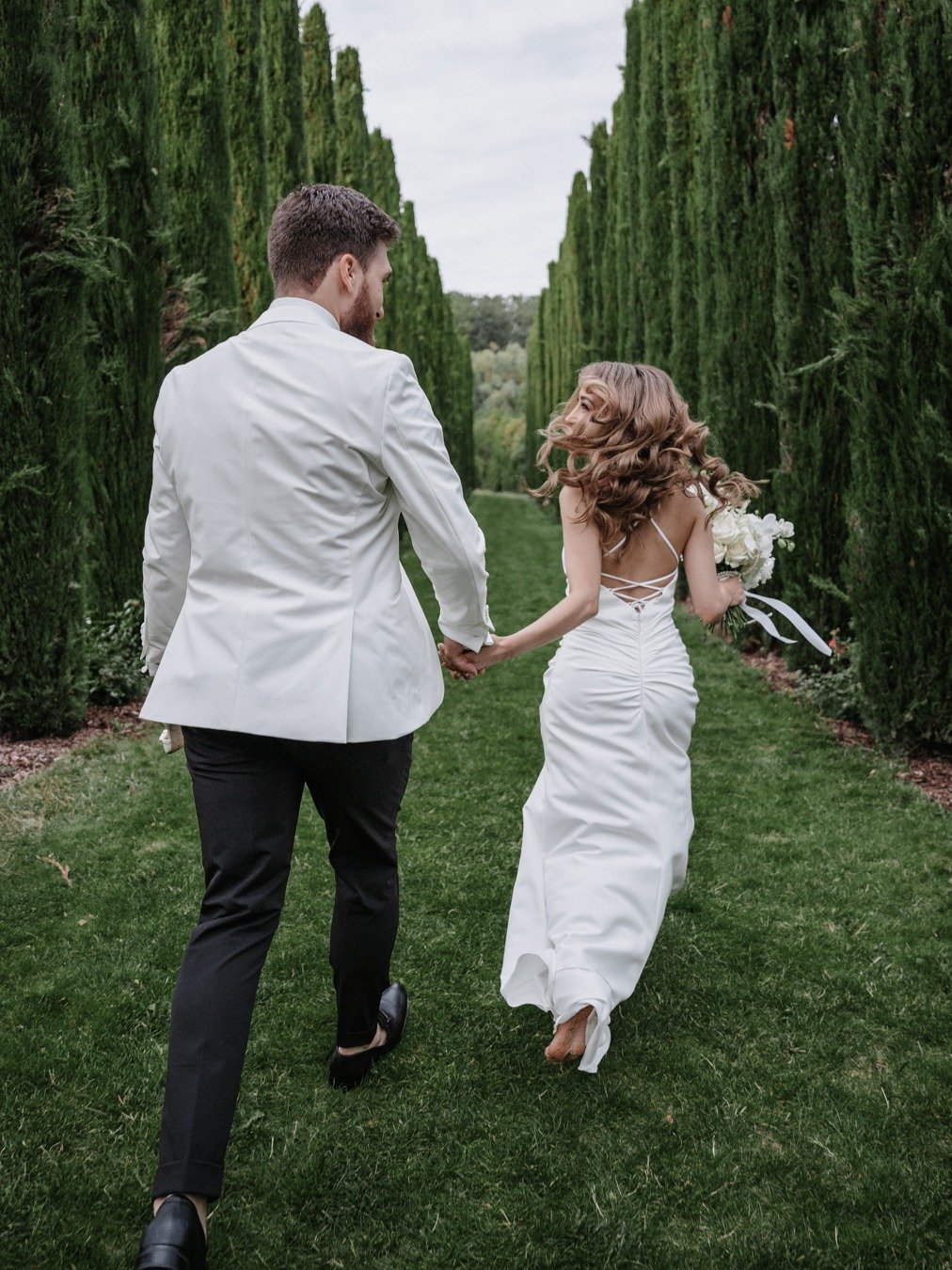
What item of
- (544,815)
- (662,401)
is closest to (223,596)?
(544,815)

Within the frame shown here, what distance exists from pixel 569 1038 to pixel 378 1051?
1.81 ft

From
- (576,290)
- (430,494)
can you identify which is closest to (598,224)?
(576,290)

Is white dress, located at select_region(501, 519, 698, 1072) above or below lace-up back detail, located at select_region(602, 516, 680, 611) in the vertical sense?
below

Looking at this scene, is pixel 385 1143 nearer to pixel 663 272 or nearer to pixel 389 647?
pixel 389 647

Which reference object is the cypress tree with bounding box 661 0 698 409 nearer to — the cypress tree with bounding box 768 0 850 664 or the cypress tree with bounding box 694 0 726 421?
the cypress tree with bounding box 694 0 726 421

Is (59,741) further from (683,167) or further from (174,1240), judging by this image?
(683,167)

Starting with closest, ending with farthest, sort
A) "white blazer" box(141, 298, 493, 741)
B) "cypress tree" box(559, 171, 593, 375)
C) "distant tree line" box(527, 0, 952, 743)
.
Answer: "white blazer" box(141, 298, 493, 741) → "distant tree line" box(527, 0, 952, 743) → "cypress tree" box(559, 171, 593, 375)

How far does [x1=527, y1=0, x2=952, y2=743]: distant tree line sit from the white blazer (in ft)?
12.1

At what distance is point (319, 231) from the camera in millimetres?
2277

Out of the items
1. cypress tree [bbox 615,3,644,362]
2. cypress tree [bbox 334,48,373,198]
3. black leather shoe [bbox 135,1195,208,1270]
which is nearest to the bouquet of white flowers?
black leather shoe [bbox 135,1195,208,1270]

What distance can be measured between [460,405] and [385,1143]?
108 ft

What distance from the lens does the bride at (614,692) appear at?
2871 mm

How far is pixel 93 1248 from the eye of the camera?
85.7 inches

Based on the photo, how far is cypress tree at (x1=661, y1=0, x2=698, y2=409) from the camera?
10.3m
